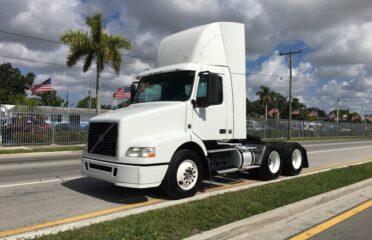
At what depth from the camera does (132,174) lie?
23.7 feet

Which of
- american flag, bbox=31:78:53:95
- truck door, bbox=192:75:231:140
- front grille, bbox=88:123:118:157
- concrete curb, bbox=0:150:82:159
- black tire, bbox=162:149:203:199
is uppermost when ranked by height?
american flag, bbox=31:78:53:95

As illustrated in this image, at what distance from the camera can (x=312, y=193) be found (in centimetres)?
847

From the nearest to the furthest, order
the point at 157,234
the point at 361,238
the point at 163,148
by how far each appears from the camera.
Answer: the point at 157,234 < the point at 361,238 < the point at 163,148

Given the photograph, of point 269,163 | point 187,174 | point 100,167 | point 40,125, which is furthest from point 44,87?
point 187,174

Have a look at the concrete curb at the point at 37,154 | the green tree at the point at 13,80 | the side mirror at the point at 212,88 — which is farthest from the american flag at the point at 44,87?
the green tree at the point at 13,80

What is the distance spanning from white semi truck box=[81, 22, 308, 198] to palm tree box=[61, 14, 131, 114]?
16.7m

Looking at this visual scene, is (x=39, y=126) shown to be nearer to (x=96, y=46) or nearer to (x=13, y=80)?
(x=96, y=46)

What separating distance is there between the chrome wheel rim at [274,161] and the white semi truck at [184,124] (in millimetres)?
80

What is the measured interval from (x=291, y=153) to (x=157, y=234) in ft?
22.8

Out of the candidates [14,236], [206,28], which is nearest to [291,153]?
[206,28]

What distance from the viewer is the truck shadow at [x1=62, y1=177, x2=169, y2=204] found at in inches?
Result: 318

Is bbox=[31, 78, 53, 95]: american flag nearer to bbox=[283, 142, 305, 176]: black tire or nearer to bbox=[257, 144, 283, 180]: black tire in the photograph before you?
bbox=[283, 142, 305, 176]: black tire

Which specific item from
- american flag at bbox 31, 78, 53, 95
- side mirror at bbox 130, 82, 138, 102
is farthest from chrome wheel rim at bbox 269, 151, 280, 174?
american flag at bbox 31, 78, 53, 95

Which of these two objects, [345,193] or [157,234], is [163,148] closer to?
[157,234]
